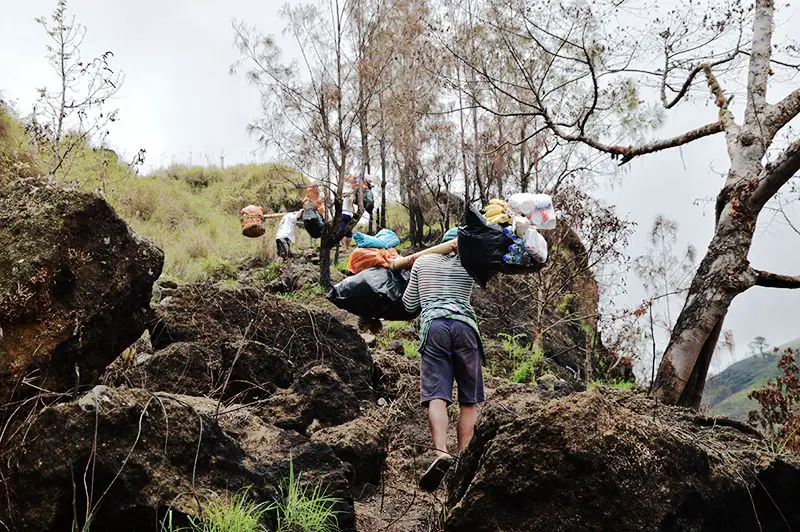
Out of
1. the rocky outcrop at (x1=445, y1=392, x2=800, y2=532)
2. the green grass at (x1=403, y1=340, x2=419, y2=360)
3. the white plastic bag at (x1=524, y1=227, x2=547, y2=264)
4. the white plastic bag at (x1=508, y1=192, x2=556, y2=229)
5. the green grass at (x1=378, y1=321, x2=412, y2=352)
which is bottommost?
the green grass at (x1=403, y1=340, x2=419, y2=360)

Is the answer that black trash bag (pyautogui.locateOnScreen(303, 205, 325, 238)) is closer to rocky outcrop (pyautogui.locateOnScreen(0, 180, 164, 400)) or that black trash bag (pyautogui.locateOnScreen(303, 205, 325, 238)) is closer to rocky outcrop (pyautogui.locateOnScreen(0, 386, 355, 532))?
rocky outcrop (pyautogui.locateOnScreen(0, 180, 164, 400))

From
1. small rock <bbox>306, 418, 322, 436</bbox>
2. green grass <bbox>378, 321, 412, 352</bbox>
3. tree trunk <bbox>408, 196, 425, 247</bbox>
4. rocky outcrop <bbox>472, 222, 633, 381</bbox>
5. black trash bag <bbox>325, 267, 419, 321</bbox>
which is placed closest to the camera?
small rock <bbox>306, 418, 322, 436</bbox>

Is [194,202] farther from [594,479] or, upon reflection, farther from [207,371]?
[594,479]

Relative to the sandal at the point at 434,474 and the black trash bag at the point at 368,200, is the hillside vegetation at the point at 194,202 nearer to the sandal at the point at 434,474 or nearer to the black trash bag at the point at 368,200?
the black trash bag at the point at 368,200

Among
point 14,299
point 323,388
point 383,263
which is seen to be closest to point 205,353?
point 323,388

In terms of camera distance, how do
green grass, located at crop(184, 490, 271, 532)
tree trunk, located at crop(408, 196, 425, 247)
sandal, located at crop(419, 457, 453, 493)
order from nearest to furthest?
green grass, located at crop(184, 490, 271, 532)
sandal, located at crop(419, 457, 453, 493)
tree trunk, located at crop(408, 196, 425, 247)

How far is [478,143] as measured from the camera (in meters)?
14.4

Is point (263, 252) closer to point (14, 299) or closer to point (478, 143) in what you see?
point (478, 143)

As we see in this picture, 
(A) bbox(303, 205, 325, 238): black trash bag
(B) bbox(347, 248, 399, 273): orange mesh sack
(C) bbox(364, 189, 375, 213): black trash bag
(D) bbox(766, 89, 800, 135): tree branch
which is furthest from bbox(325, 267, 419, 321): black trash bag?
(C) bbox(364, 189, 375, 213): black trash bag

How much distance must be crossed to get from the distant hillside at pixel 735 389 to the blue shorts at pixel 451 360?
188 cm

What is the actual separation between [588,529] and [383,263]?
130 inches

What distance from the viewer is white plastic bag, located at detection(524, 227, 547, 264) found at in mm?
5066

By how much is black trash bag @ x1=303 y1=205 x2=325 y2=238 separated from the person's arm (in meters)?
7.35

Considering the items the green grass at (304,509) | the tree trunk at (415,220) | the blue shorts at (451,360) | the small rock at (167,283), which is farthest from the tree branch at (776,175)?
the tree trunk at (415,220)
